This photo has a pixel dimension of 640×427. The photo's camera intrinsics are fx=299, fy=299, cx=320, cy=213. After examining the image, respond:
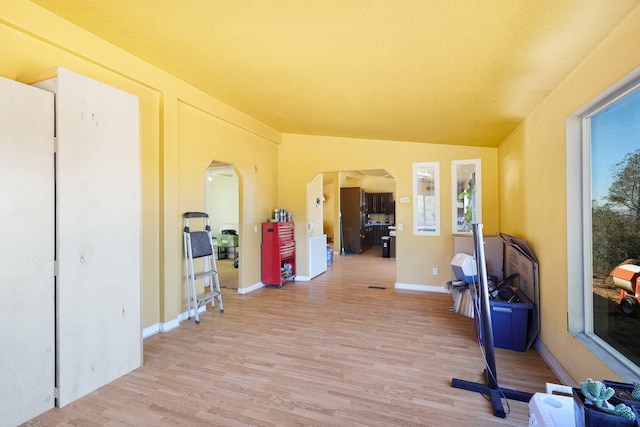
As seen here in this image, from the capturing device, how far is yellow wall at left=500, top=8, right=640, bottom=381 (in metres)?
1.77

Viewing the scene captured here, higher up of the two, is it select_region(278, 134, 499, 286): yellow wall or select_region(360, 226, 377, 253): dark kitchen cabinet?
select_region(278, 134, 499, 286): yellow wall

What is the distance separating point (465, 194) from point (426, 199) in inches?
25.4

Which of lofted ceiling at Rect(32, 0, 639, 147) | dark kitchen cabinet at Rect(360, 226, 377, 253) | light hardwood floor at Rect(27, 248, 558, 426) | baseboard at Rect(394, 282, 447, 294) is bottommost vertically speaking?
light hardwood floor at Rect(27, 248, 558, 426)

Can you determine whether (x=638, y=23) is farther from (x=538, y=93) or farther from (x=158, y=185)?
(x=158, y=185)

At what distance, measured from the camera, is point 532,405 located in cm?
123

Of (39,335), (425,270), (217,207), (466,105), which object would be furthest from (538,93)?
(217,207)

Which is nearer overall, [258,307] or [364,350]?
[364,350]

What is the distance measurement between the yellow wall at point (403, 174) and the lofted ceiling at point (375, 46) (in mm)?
1507

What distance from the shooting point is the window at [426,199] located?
537 centimetres

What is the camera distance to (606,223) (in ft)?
6.84

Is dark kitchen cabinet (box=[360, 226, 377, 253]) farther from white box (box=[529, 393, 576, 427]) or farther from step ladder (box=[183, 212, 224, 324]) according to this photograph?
white box (box=[529, 393, 576, 427])

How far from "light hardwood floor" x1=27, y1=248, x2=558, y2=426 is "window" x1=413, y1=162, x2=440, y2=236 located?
1.60 metres

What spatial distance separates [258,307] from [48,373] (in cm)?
254

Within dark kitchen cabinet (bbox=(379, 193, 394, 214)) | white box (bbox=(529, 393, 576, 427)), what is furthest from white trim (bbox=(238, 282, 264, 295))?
dark kitchen cabinet (bbox=(379, 193, 394, 214))
